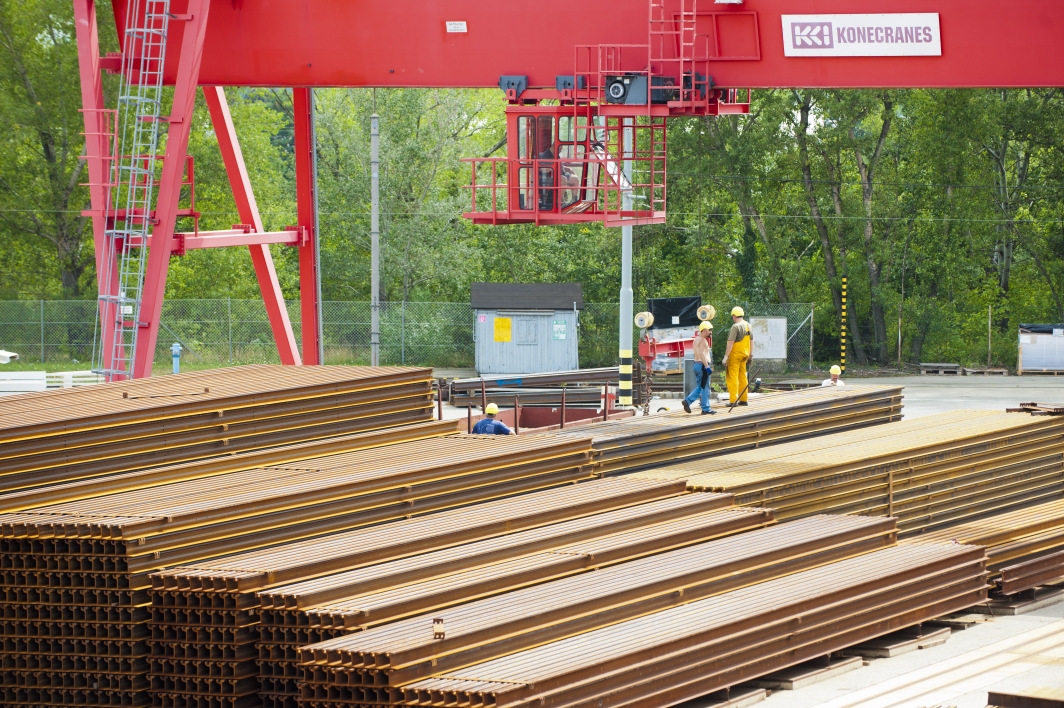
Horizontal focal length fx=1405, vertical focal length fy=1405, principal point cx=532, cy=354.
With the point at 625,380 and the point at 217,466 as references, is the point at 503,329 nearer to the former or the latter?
the point at 625,380

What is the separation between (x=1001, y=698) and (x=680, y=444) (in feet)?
26.3

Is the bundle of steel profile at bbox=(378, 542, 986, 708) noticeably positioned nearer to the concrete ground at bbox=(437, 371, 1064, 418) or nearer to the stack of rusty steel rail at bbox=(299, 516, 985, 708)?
the stack of rusty steel rail at bbox=(299, 516, 985, 708)

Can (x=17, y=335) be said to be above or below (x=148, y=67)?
below

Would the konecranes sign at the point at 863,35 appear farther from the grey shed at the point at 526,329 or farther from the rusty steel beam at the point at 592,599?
the grey shed at the point at 526,329

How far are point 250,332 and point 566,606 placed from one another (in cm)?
3195

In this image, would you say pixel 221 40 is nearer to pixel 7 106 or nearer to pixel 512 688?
pixel 512 688

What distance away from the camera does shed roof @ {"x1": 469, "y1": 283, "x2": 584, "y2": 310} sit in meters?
37.7

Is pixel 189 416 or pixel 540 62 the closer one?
pixel 189 416

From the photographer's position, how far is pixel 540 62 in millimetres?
16125

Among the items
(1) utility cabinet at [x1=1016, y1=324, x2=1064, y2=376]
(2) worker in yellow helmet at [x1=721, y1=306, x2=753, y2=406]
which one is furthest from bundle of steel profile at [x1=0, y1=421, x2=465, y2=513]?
(1) utility cabinet at [x1=1016, y1=324, x2=1064, y2=376]


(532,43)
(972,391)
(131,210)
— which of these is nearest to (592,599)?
(532,43)

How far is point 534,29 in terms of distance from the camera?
1608cm

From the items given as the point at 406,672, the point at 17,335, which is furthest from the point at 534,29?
the point at 17,335

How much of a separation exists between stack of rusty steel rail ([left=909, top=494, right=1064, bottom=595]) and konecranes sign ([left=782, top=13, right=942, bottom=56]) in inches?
204
